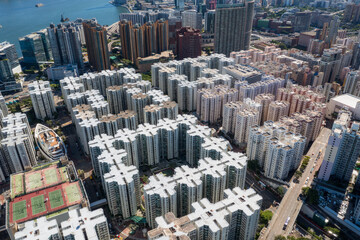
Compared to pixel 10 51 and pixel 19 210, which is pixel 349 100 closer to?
pixel 19 210

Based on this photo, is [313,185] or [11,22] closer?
[313,185]

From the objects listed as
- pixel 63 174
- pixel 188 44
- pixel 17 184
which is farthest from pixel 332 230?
pixel 188 44

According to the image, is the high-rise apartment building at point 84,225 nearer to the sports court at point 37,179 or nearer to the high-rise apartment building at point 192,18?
the sports court at point 37,179

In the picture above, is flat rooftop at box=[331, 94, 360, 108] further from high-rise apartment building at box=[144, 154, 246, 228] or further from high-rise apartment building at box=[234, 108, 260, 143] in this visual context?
high-rise apartment building at box=[144, 154, 246, 228]

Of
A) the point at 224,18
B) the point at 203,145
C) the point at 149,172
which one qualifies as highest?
the point at 224,18

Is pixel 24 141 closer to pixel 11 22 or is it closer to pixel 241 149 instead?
pixel 241 149

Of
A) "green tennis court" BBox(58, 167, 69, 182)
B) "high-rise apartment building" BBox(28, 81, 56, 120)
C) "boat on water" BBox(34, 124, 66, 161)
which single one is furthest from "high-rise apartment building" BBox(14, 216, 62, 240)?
"high-rise apartment building" BBox(28, 81, 56, 120)

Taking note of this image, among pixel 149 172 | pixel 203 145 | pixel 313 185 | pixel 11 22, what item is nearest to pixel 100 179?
pixel 149 172
